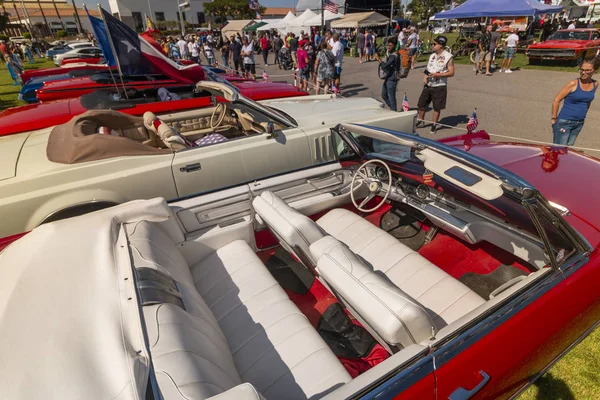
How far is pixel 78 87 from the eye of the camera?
244 inches

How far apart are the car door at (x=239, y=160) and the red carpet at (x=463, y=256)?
1631 millimetres

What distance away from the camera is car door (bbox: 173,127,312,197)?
3296mm

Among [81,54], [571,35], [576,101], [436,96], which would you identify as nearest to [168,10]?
[81,54]

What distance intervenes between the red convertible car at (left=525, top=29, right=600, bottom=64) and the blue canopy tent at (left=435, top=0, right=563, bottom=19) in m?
1.15

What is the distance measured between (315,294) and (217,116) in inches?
125

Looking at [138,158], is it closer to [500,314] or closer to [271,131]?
[271,131]

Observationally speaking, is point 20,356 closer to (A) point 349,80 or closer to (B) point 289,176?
(B) point 289,176

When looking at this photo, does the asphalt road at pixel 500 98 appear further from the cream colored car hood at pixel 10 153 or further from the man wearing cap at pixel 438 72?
the cream colored car hood at pixel 10 153

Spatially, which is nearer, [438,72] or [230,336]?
[230,336]

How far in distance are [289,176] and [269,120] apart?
1.04 meters

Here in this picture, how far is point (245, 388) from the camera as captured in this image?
1.25 meters

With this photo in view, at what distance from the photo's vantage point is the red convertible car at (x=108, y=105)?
4363 mm

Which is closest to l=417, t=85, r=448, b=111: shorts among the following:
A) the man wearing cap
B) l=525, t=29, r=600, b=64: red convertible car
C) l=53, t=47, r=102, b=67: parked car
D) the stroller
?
the man wearing cap

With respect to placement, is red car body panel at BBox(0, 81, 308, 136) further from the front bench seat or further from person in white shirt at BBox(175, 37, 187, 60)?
person in white shirt at BBox(175, 37, 187, 60)
